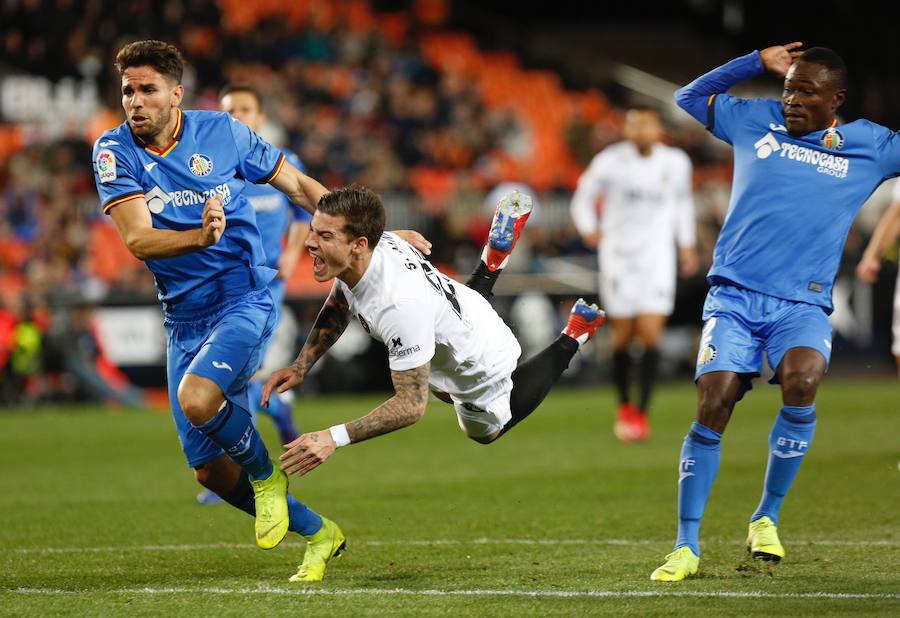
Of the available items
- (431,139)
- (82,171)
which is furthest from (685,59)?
(82,171)

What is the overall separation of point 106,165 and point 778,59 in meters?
3.18

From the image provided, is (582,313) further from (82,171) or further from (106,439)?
(82,171)

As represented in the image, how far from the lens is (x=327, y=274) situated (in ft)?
18.7

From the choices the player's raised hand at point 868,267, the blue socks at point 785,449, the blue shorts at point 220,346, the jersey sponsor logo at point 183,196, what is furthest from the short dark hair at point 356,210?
the player's raised hand at point 868,267

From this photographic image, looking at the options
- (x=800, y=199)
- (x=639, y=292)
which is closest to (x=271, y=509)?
(x=800, y=199)

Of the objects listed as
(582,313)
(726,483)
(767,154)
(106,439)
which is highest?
(767,154)

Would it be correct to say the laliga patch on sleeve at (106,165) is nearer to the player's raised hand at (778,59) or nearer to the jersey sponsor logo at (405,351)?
the jersey sponsor logo at (405,351)

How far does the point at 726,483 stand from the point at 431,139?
629 inches

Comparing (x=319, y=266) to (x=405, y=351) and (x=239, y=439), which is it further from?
(x=239, y=439)

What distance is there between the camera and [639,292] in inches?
488

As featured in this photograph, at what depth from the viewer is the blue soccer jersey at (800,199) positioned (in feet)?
20.8

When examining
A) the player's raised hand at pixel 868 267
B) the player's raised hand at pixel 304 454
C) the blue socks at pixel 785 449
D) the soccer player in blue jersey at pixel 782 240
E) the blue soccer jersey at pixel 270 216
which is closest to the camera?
the player's raised hand at pixel 304 454

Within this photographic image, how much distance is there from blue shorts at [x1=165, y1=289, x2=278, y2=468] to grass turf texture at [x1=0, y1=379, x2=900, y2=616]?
2.05 feet

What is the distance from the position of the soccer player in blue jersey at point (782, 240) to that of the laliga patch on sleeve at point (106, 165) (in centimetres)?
283
